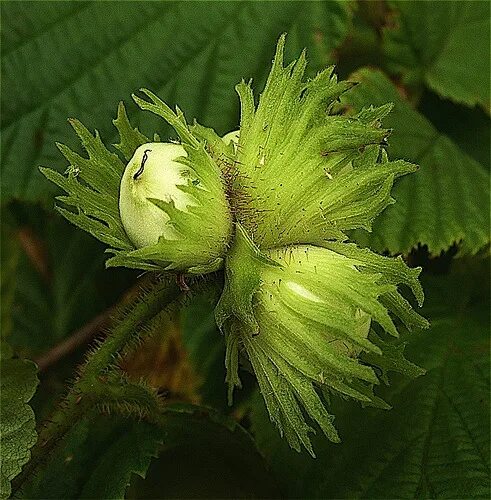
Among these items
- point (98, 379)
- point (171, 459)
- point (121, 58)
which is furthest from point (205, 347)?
point (98, 379)

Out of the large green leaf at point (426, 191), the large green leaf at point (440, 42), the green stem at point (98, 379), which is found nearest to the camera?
the green stem at point (98, 379)

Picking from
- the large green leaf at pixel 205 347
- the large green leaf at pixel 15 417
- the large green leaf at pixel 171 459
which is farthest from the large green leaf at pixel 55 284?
the large green leaf at pixel 15 417

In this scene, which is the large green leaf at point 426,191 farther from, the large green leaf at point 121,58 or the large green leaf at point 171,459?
the large green leaf at point 171,459

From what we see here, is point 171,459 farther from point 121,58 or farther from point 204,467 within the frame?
point 121,58

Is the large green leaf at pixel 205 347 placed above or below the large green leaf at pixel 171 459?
below

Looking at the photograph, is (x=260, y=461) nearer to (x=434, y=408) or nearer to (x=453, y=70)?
(x=434, y=408)

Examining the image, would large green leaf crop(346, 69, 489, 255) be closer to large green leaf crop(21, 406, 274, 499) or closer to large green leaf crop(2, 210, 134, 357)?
large green leaf crop(21, 406, 274, 499)

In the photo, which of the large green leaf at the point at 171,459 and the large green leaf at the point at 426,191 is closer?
Result: the large green leaf at the point at 171,459
